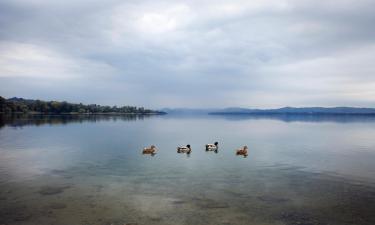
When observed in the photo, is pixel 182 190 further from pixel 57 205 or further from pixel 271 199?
pixel 57 205

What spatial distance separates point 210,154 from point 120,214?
116 feet

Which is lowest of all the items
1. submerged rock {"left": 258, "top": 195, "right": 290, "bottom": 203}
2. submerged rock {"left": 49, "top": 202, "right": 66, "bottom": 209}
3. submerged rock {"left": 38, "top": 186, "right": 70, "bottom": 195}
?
submerged rock {"left": 258, "top": 195, "right": 290, "bottom": 203}

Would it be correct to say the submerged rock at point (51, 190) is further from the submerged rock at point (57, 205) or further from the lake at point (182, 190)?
the submerged rock at point (57, 205)

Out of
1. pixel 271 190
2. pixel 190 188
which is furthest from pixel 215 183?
pixel 271 190

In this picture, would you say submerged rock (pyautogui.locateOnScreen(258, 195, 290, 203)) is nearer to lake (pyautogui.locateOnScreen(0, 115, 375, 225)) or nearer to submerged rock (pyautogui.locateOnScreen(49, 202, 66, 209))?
lake (pyautogui.locateOnScreen(0, 115, 375, 225))

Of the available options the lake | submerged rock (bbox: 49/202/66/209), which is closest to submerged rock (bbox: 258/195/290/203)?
the lake

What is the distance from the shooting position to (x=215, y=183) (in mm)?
33281

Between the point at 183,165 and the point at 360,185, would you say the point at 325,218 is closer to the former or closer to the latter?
the point at 360,185

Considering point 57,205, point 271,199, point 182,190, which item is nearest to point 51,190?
point 57,205

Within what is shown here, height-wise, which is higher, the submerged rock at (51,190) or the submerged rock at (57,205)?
the submerged rock at (51,190)

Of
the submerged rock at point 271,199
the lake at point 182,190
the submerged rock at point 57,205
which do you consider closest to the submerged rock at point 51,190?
the lake at point 182,190

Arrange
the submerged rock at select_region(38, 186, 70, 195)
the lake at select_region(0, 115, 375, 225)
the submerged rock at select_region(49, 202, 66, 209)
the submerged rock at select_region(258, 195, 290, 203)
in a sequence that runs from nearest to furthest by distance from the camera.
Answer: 1. the lake at select_region(0, 115, 375, 225)
2. the submerged rock at select_region(49, 202, 66, 209)
3. the submerged rock at select_region(258, 195, 290, 203)
4. the submerged rock at select_region(38, 186, 70, 195)

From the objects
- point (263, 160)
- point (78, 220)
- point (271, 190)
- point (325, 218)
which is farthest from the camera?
point (263, 160)

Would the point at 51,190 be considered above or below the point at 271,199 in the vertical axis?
above
